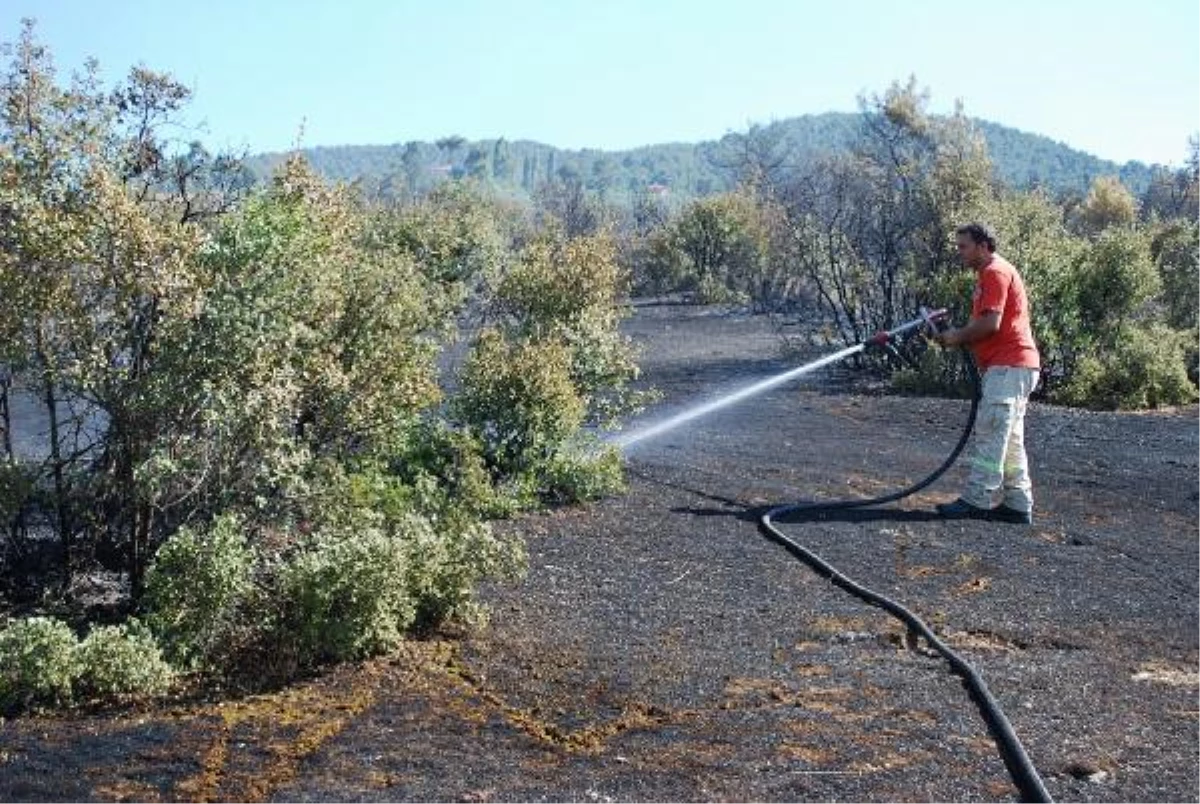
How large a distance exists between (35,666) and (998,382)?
236 inches

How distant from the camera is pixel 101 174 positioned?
468cm

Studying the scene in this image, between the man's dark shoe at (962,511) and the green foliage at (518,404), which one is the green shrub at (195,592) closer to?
the green foliage at (518,404)

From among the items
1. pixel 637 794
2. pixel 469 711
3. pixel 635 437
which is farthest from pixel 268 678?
pixel 635 437

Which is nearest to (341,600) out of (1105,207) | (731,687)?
(731,687)

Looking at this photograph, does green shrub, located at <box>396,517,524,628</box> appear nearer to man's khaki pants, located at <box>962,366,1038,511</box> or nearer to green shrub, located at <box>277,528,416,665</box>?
green shrub, located at <box>277,528,416,665</box>

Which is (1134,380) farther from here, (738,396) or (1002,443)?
(1002,443)

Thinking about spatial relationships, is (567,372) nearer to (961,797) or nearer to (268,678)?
(268,678)

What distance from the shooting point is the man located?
7.65 meters

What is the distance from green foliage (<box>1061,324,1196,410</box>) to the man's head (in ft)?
22.8

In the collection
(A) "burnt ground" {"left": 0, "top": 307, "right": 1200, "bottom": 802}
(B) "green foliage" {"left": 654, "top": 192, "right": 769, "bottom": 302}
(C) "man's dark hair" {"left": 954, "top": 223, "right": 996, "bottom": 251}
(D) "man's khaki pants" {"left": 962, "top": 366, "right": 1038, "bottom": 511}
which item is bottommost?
(A) "burnt ground" {"left": 0, "top": 307, "right": 1200, "bottom": 802}

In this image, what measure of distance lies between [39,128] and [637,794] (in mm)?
3797

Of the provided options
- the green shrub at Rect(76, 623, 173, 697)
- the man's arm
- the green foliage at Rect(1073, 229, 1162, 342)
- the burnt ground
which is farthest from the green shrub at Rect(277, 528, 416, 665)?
the green foliage at Rect(1073, 229, 1162, 342)

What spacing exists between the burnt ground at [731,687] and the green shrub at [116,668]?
118mm

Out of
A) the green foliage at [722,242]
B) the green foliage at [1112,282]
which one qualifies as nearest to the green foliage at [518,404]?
the green foliage at [1112,282]
